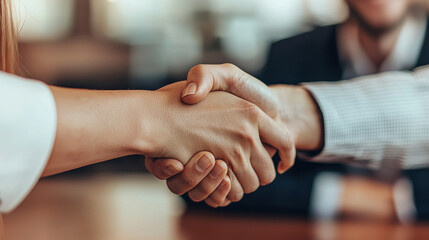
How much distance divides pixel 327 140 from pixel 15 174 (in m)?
0.58

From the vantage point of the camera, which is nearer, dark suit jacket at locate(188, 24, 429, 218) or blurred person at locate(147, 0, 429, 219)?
dark suit jacket at locate(188, 24, 429, 218)

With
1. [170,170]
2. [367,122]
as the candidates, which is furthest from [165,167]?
[367,122]

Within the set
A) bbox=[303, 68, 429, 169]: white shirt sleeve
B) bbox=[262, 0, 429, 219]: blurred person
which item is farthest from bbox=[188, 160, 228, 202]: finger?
bbox=[262, 0, 429, 219]: blurred person

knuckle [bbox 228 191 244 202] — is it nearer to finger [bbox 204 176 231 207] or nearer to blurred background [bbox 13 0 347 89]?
finger [bbox 204 176 231 207]

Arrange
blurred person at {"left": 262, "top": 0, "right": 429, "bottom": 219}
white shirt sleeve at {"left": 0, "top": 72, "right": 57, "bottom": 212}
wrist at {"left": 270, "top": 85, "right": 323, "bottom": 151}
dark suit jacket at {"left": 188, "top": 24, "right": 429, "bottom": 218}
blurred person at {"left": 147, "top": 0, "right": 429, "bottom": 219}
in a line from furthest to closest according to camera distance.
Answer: blurred person at {"left": 262, "top": 0, "right": 429, "bottom": 219} < blurred person at {"left": 147, "top": 0, "right": 429, "bottom": 219} < dark suit jacket at {"left": 188, "top": 24, "right": 429, "bottom": 218} < wrist at {"left": 270, "top": 85, "right": 323, "bottom": 151} < white shirt sleeve at {"left": 0, "top": 72, "right": 57, "bottom": 212}

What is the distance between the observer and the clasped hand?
2.53ft

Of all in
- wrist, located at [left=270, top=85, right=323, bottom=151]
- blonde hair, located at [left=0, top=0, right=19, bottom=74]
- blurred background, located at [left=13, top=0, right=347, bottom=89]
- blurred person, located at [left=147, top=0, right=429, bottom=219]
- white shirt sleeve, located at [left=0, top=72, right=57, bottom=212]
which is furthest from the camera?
blurred background, located at [left=13, top=0, right=347, bottom=89]

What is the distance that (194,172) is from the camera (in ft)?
2.59

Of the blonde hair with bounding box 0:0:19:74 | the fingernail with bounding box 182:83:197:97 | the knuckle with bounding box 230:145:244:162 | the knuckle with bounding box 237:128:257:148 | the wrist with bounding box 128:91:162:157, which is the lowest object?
the knuckle with bounding box 230:145:244:162

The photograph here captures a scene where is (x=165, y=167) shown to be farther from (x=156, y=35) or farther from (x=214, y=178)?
(x=156, y=35)

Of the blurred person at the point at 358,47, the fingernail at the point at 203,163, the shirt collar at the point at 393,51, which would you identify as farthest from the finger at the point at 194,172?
the shirt collar at the point at 393,51

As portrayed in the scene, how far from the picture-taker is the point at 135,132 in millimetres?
715

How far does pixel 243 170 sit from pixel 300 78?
100cm

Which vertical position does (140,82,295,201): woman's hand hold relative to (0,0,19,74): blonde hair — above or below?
below
